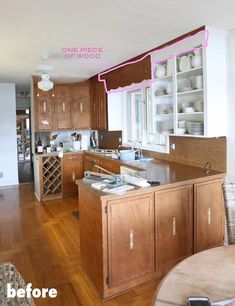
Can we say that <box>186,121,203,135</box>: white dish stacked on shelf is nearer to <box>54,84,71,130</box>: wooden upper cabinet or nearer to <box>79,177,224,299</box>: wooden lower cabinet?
<box>79,177,224,299</box>: wooden lower cabinet

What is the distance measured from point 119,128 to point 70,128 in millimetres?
1132

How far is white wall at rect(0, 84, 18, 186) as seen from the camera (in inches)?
231

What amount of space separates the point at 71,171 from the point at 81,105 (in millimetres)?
1366

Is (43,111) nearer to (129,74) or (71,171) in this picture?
(71,171)

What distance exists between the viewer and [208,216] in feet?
8.61

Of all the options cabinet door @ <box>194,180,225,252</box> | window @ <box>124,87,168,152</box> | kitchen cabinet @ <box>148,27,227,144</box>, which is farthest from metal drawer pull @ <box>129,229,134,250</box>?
window @ <box>124,87,168,152</box>

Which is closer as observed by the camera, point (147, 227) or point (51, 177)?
point (147, 227)

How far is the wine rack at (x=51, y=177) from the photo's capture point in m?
4.84

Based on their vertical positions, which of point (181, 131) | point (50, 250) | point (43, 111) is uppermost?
point (43, 111)

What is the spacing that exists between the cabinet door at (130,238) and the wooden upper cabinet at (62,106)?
3.37 meters

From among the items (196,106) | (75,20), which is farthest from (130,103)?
(75,20)

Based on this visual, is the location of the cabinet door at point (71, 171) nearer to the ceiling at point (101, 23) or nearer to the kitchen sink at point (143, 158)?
the kitchen sink at point (143, 158)

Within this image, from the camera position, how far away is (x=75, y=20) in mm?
2338

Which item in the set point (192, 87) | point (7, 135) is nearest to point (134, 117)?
point (192, 87)
